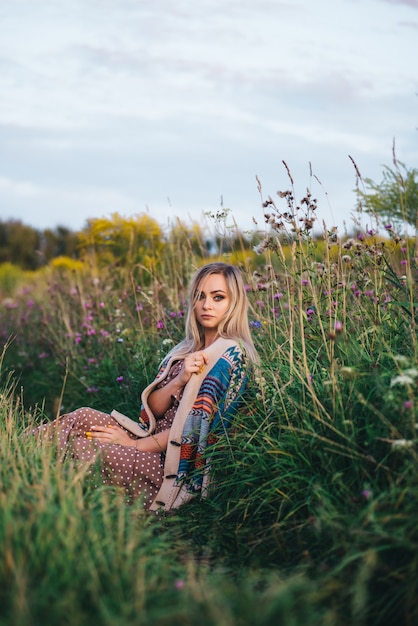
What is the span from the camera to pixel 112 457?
13.1 feet

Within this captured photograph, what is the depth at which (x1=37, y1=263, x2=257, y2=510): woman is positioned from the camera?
390 cm

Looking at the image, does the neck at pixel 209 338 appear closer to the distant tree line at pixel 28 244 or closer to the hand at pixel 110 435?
the hand at pixel 110 435

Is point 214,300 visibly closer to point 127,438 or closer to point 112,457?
point 127,438

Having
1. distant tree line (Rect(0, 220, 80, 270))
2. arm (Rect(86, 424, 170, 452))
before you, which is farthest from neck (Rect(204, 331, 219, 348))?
distant tree line (Rect(0, 220, 80, 270))

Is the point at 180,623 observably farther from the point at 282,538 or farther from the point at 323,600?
the point at 282,538

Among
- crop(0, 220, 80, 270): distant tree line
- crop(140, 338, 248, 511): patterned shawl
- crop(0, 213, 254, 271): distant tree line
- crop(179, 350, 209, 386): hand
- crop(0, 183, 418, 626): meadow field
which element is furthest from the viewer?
crop(0, 220, 80, 270): distant tree line

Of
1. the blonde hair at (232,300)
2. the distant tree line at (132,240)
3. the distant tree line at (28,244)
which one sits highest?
the distant tree line at (28,244)

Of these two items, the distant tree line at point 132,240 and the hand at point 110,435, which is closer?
the hand at point 110,435

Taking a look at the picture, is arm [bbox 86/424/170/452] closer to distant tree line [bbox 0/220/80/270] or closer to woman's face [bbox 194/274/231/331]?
woman's face [bbox 194/274/231/331]

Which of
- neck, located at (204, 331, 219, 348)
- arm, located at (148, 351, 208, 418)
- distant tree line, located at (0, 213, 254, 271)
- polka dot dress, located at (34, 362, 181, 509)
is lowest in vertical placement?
polka dot dress, located at (34, 362, 181, 509)

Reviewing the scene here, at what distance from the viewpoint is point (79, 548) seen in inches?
97.3

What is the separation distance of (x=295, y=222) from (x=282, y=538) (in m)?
1.65

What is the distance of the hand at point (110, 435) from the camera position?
13.9 ft

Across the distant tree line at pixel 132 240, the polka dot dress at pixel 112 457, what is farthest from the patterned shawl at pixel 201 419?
the distant tree line at pixel 132 240
